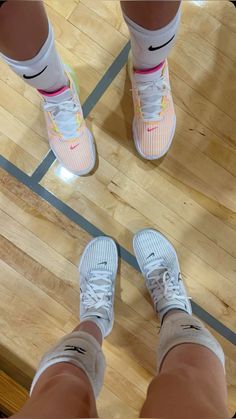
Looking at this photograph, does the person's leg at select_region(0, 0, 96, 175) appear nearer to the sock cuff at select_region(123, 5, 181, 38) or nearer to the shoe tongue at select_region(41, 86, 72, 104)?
the shoe tongue at select_region(41, 86, 72, 104)

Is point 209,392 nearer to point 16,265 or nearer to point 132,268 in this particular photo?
point 132,268

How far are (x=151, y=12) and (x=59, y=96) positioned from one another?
1.21ft

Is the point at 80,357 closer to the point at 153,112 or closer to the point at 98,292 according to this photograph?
the point at 98,292

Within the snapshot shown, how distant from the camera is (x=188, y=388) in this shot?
0.65 meters

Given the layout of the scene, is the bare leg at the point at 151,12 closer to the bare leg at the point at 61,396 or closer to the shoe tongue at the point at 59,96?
the shoe tongue at the point at 59,96

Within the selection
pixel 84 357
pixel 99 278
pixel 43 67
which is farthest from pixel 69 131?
pixel 84 357

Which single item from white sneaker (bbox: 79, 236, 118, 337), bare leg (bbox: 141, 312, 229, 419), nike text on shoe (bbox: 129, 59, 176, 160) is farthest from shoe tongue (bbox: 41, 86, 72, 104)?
bare leg (bbox: 141, 312, 229, 419)

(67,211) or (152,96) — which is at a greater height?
(152,96)

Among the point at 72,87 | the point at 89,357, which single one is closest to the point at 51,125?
the point at 72,87

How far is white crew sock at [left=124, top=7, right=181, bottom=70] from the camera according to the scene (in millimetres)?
764

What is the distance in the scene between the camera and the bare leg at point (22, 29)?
2.24 ft

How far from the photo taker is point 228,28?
4.07 ft

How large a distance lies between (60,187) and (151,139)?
30cm

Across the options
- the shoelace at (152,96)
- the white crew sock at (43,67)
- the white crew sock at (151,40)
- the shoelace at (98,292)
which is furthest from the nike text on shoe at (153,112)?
the shoelace at (98,292)
